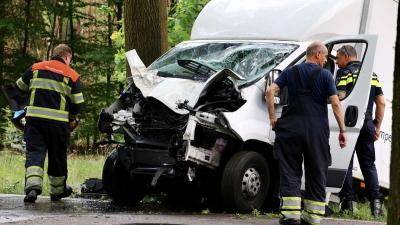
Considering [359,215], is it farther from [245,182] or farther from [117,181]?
[117,181]

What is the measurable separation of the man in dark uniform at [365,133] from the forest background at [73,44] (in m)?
14.5

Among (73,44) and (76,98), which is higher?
(73,44)

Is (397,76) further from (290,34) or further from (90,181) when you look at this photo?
(90,181)

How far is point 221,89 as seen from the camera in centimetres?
816

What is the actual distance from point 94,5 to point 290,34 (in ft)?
52.9

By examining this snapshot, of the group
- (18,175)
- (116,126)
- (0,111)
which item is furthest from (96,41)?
(116,126)

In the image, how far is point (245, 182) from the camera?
315 inches

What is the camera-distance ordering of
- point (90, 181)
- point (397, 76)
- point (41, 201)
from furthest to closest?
1. point (90, 181)
2. point (41, 201)
3. point (397, 76)

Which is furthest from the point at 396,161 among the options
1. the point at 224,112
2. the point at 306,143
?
the point at 224,112

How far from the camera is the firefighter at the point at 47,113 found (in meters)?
8.60

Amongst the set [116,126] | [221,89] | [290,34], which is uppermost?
[290,34]

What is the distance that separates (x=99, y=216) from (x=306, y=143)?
81.8 inches

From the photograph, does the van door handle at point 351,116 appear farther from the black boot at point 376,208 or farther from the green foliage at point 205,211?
the green foliage at point 205,211

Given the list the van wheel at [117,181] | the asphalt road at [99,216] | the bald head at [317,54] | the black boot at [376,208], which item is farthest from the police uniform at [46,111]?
the black boot at [376,208]
